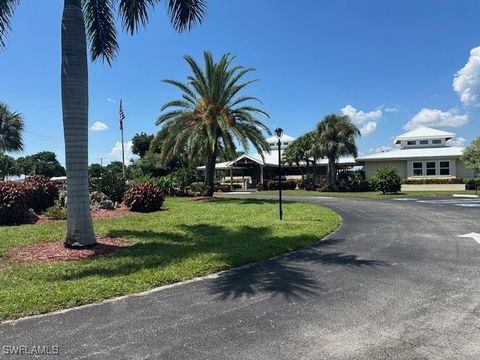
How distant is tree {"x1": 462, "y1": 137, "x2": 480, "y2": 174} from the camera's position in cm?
3187

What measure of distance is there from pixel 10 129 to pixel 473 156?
42.2m

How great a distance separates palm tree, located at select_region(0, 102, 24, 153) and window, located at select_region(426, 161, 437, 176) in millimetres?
39620

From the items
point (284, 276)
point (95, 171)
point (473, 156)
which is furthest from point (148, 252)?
point (95, 171)

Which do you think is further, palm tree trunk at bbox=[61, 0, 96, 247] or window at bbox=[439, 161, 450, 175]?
window at bbox=[439, 161, 450, 175]

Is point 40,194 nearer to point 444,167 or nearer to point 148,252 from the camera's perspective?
point 148,252

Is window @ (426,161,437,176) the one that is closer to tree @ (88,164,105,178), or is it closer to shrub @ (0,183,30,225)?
tree @ (88,164,105,178)

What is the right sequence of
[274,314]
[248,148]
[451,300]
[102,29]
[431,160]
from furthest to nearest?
[431,160] → [248,148] → [102,29] → [451,300] → [274,314]

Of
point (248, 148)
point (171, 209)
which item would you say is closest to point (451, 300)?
point (171, 209)

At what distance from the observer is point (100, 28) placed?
42.8 ft

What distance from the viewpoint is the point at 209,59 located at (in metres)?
25.1

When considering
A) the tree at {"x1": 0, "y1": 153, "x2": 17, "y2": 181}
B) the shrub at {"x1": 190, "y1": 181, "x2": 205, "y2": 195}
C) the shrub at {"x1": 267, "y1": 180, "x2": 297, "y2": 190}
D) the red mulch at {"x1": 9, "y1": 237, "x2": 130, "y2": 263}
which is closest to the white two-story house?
the shrub at {"x1": 267, "y1": 180, "x2": 297, "y2": 190}

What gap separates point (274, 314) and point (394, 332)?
141 centimetres

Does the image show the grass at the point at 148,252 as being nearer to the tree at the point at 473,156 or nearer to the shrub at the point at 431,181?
the tree at the point at 473,156

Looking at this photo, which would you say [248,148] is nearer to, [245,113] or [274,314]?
[245,113]
